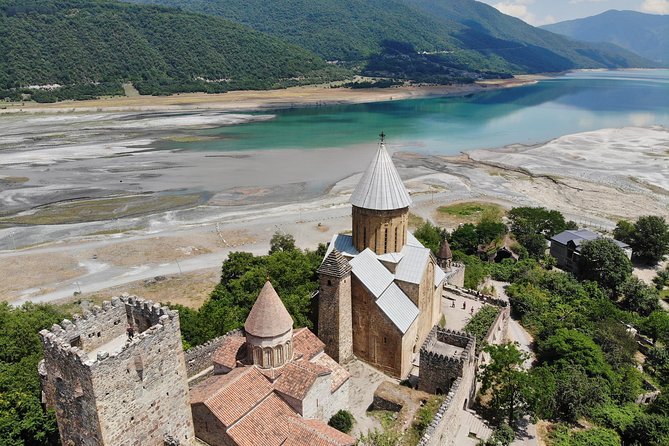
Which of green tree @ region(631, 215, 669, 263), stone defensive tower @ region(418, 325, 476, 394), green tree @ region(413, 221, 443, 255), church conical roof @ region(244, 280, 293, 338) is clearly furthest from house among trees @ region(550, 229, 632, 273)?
church conical roof @ region(244, 280, 293, 338)

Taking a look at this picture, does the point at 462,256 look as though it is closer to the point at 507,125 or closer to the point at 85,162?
the point at 85,162

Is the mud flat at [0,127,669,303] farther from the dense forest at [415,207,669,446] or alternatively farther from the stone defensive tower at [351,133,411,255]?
the stone defensive tower at [351,133,411,255]

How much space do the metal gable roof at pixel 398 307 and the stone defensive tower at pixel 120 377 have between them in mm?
10724

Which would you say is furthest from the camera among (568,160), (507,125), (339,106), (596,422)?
(339,106)

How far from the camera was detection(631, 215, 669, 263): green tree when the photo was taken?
43469 millimetres

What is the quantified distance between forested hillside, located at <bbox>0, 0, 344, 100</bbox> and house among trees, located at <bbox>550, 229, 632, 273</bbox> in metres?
137

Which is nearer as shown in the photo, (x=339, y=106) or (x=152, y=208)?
(x=152, y=208)

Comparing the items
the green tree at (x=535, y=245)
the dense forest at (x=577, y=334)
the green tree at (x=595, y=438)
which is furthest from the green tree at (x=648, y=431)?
the green tree at (x=535, y=245)

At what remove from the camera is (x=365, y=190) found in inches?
975

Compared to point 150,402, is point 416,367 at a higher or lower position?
lower

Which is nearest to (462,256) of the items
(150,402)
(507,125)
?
(150,402)

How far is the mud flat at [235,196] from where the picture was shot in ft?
136

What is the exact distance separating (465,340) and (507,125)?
107 m

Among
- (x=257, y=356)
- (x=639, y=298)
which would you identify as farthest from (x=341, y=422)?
(x=639, y=298)
